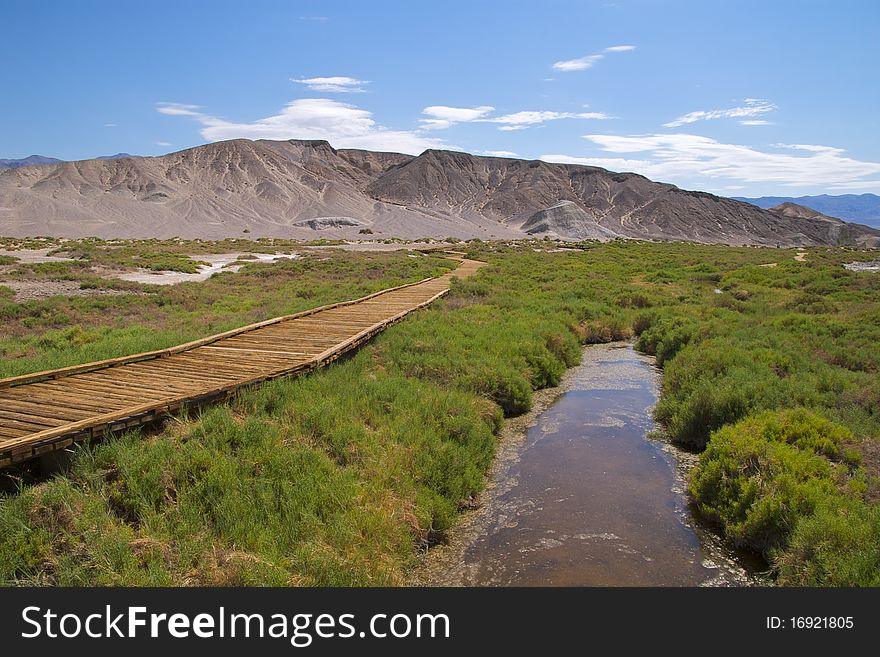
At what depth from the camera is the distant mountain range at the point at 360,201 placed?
9719 cm

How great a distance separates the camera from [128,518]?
563cm

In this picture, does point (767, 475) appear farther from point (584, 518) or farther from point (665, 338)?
point (665, 338)

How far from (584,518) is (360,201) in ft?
402

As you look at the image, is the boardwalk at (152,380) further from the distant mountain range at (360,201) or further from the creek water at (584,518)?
the distant mountain range at (360,201)

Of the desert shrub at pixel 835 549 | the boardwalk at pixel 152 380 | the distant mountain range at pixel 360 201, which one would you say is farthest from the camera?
the distant mountain range at pixel 360 201

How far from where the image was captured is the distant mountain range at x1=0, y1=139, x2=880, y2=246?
319 feet

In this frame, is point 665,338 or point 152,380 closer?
point 152,380

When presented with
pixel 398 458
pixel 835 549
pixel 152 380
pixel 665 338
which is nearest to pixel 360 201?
pixel 665 338

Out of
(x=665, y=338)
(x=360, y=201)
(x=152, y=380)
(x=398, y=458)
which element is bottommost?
(x=398, y=458)

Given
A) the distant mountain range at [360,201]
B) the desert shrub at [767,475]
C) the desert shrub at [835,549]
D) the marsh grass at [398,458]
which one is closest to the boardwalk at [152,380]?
the marsh grass at [398,458]

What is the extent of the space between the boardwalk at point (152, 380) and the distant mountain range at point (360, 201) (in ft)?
262

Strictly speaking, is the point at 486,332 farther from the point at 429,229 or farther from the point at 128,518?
the point at 429,229

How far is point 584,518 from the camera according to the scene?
7664 millimetres
